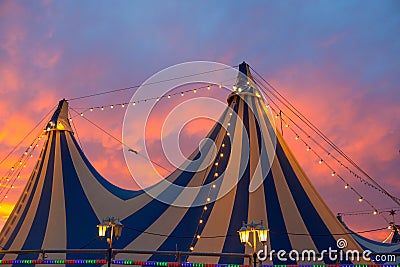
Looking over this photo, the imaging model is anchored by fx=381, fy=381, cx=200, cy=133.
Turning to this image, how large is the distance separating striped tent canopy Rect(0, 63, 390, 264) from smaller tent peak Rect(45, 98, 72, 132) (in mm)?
54

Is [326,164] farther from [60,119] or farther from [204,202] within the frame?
[60,119]

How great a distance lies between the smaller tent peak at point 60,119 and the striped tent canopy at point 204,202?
0.05 m

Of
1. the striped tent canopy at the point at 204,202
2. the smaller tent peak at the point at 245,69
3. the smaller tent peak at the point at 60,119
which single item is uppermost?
the smaller tent peak at the point at 245,69

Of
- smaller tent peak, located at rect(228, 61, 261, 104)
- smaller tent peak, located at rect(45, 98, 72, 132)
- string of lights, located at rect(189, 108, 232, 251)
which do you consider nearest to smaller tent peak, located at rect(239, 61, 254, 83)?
smaller tent peak, located at rect(228, 61, 261, 104)

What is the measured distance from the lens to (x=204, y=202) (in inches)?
284

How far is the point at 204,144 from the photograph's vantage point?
8164mm

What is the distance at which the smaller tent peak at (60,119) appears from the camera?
9705 mm

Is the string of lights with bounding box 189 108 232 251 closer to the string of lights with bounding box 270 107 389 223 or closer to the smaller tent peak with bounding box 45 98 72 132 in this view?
the string of lights with bounding box 270 107 389 223

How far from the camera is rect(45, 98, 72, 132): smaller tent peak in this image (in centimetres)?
970

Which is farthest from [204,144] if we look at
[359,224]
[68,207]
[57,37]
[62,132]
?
[359,224]

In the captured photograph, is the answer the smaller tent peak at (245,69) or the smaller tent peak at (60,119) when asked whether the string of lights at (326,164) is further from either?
the smaller tent peak at (60,119)

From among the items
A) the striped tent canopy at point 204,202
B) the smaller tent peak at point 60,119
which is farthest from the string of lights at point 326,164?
the smaller tent peak at point 60,119

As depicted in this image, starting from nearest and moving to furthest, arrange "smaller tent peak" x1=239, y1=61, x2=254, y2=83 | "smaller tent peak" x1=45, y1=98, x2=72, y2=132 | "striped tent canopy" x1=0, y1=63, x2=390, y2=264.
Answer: "striped tent canopy" x1=0, y1=63, x2=390, y2=264 → "smaller tent peak" x1=239, y1=61, x2=254, y2=83 → "smaller tent peak" x1=45, y1=98, x2=72, y2=132

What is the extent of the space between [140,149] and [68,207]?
7.44 feet
